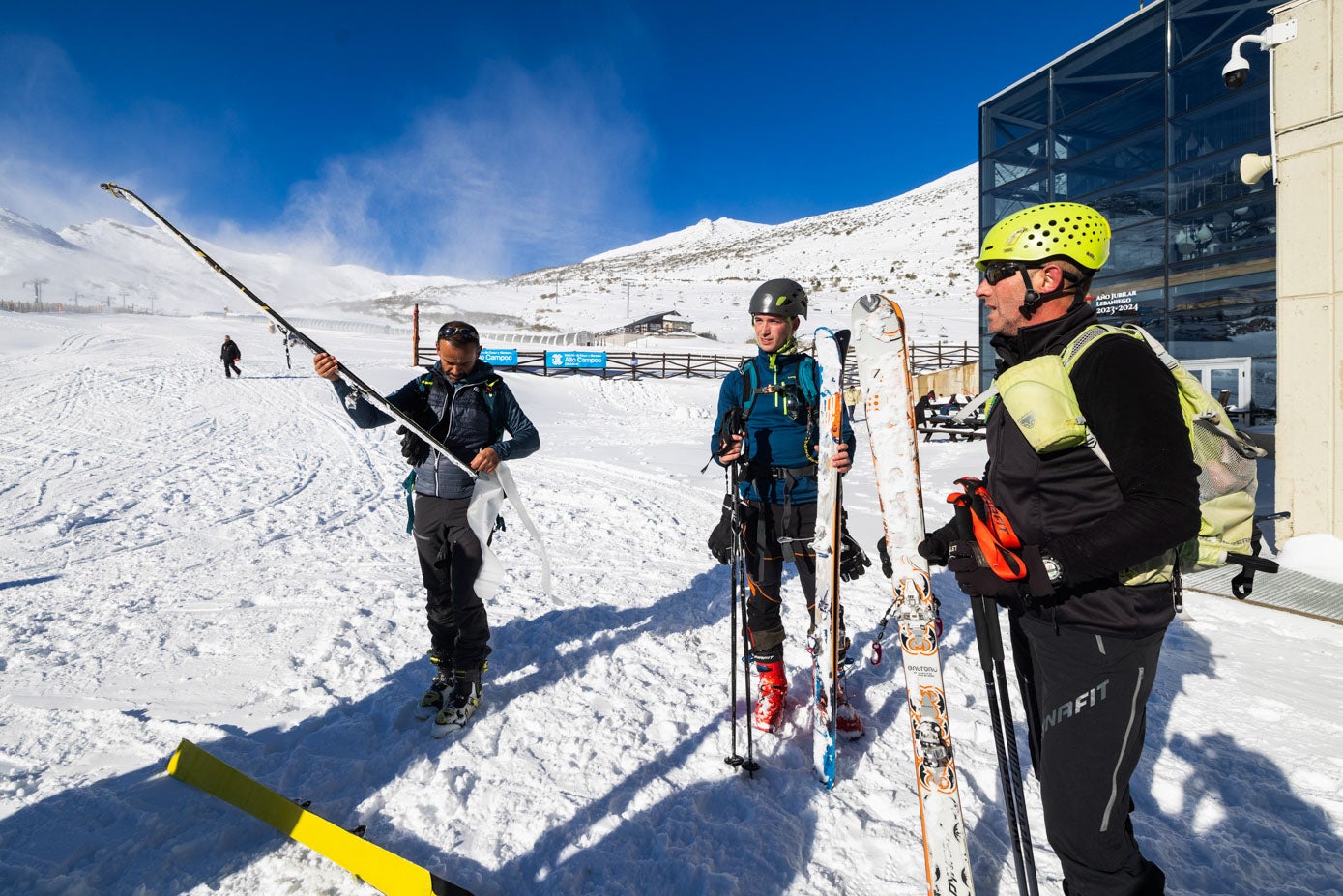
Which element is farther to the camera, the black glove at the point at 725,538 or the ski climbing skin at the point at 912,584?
the black glove at the point at 725,538

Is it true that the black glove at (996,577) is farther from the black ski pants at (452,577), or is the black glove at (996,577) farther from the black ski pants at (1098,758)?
the black ski pants at (452,577)

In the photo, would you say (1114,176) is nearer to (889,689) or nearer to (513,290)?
(889,689)

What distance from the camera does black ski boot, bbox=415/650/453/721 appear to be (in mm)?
3822

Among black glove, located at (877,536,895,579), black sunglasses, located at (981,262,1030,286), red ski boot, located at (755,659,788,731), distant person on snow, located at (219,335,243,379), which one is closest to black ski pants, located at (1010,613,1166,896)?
black glove, located at (877,536,895,579)

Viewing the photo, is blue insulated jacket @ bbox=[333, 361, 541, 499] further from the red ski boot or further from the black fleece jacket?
the black fleece jacket

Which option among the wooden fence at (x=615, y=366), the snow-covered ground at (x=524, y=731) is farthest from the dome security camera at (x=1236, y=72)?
the wooden fence at (x=615, y=366)

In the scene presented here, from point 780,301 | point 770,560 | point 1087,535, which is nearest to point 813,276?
point 780,301

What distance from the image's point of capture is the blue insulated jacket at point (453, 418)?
12.3 feet

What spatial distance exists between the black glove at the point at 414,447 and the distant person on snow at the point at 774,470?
68.3 inches

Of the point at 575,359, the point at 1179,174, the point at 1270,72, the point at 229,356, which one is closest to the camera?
the point at 1270,72

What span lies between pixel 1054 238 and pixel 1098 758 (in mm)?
1560

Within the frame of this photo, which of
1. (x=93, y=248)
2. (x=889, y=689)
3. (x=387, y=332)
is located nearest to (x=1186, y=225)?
(x=889, y=689)

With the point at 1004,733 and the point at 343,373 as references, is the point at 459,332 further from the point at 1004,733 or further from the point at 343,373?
the point at 1004,733

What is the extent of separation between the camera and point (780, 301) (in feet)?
11.8
